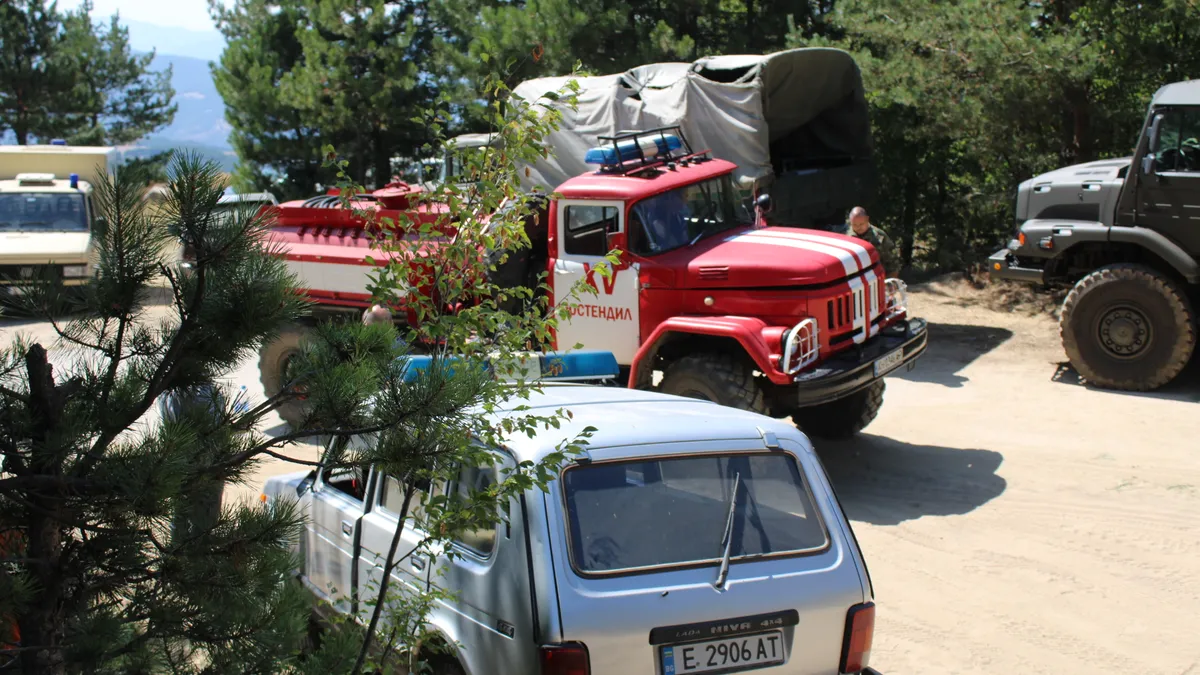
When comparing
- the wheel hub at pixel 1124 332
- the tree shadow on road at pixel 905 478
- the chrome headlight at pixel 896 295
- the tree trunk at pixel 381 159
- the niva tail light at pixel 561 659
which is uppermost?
the tree trunk at pixel 381 159

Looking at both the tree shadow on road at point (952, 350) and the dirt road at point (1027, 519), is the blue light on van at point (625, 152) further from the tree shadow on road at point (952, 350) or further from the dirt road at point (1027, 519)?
the tree shadow on road at point (952, 350)

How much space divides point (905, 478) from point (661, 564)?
5.13 m

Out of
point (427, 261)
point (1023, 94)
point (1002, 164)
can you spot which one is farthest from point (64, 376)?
point (1002, 164)

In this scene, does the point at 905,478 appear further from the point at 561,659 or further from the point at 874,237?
the point at 561,659

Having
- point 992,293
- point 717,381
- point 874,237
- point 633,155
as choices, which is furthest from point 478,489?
point 992,293

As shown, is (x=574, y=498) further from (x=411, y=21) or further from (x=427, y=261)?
(x=411, y=21)

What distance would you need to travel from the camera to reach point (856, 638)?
406 cm

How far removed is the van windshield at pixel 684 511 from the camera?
389 cm

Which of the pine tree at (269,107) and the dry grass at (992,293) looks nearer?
the dry grass at (992,293)

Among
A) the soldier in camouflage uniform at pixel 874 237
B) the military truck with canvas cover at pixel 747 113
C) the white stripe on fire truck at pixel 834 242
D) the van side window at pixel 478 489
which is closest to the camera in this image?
the van side window at pixel 478 489

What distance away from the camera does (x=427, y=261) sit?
3896mm

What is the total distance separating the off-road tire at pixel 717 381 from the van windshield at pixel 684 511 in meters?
3.58

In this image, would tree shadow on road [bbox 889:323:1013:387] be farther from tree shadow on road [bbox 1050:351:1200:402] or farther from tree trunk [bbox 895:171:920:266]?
tree trunk [bbox 895:171:920:266]

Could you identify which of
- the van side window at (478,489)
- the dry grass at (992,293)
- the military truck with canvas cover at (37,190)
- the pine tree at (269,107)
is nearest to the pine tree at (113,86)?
the pine tree at (269,107)
